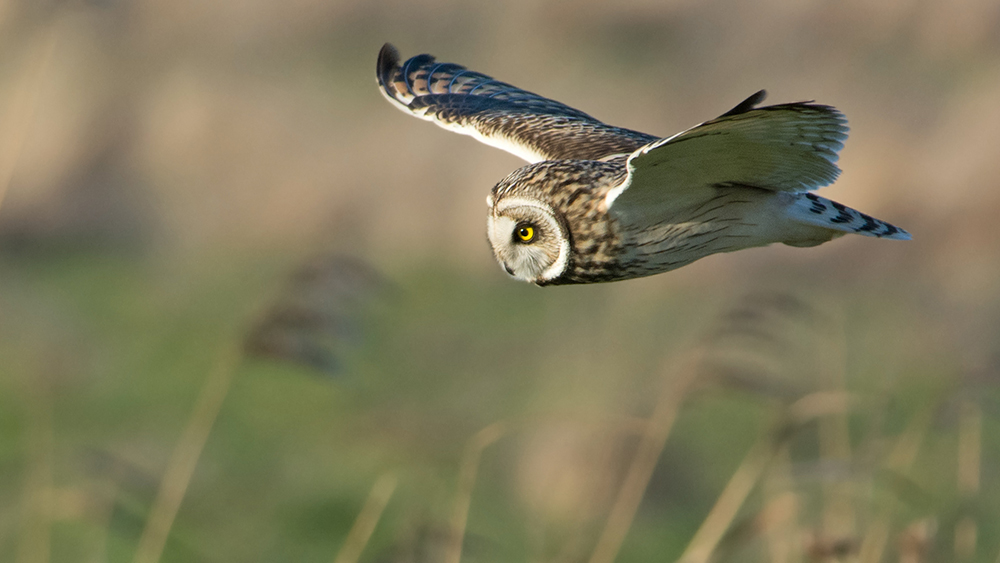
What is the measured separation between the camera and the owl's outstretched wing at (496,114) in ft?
9.66

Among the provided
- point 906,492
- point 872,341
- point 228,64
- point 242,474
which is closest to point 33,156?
point 228,64

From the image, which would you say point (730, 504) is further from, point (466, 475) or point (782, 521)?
point (466, 475)

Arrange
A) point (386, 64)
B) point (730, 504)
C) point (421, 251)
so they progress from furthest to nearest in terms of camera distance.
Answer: point (421, 251)
point (386, 64)
point (730, 504)

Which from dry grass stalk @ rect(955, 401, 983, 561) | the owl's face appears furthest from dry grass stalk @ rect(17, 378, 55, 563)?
dry grass stalk @ rect(955, 401, 983, 561)

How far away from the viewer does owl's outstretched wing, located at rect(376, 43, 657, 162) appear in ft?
9.66

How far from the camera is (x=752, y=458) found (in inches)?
84.7

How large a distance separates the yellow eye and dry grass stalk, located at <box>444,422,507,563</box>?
0.46 m

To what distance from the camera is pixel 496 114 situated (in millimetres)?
3277

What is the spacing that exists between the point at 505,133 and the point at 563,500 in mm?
4605

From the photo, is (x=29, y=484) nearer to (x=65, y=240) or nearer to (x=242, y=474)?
(x=242, y=474)

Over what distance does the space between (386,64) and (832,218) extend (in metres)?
1.76

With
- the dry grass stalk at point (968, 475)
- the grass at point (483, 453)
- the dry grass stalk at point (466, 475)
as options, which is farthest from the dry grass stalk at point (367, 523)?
the dry grass stalk at point (968, 475)

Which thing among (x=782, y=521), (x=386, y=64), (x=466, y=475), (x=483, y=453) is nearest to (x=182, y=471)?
(x=466, y=475)

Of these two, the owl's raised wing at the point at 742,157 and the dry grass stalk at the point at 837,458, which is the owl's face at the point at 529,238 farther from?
the dry grass stalk at the point at 837,458
